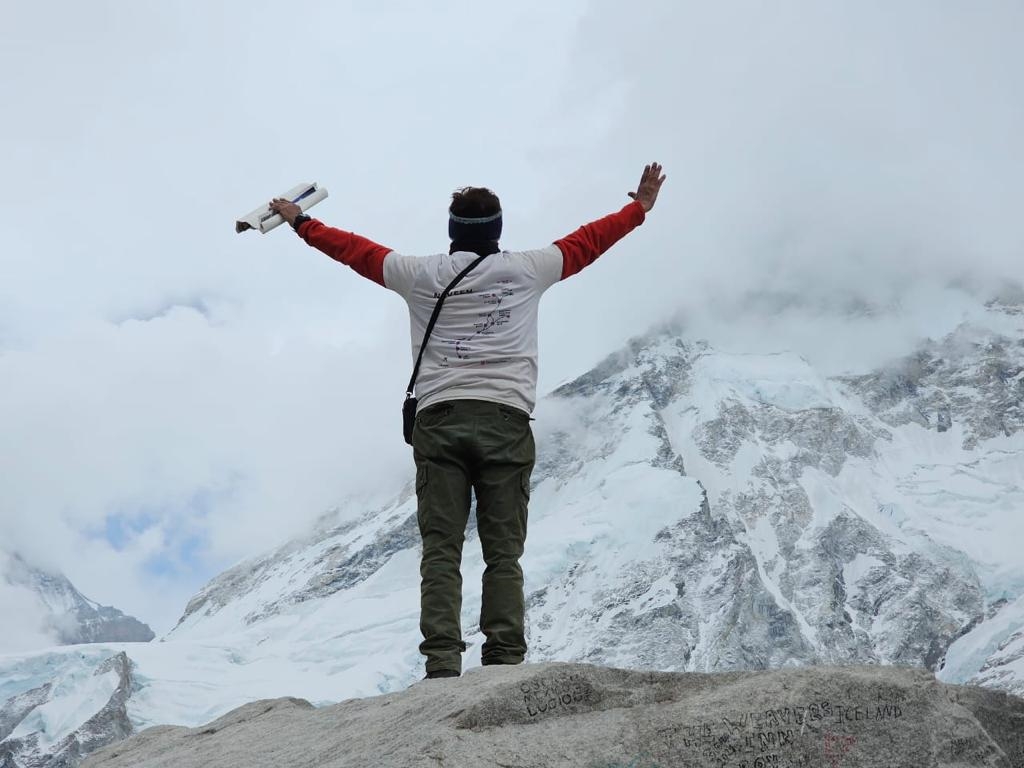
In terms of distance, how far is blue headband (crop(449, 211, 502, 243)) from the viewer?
253 inches

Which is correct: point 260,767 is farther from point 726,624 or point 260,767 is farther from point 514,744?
point 726,624

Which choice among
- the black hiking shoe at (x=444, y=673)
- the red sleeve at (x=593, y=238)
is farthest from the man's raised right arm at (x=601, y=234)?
the black hiking shoe at (x=444, y=673)

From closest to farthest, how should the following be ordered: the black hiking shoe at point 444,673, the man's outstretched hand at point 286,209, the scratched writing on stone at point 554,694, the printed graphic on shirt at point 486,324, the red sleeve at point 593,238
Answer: the scratched writing on stone at point 554,694 → the black hiking shoe at point 444,673 → the printed graphic on shirt at point 486,324 → the red sleeve at point 593,238 → the man's outstretched hand at point 286,209

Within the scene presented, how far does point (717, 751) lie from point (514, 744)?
2.65 feet

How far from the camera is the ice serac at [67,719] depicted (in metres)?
112

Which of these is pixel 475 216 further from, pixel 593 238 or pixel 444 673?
pixel 444 673

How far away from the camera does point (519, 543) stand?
6.17m

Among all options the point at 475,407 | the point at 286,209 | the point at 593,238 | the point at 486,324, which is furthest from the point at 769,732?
the point at 286,209

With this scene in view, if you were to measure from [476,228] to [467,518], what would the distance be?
1585mm

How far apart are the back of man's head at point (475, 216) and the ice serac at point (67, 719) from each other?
11004cm

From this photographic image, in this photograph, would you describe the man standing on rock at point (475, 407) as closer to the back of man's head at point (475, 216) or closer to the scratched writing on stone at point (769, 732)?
the back of man's head at point (475, 216)

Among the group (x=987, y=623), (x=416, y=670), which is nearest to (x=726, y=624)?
(x=987, y=623)

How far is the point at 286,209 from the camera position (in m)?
6.82

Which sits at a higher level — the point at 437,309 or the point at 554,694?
the point at 437,309
